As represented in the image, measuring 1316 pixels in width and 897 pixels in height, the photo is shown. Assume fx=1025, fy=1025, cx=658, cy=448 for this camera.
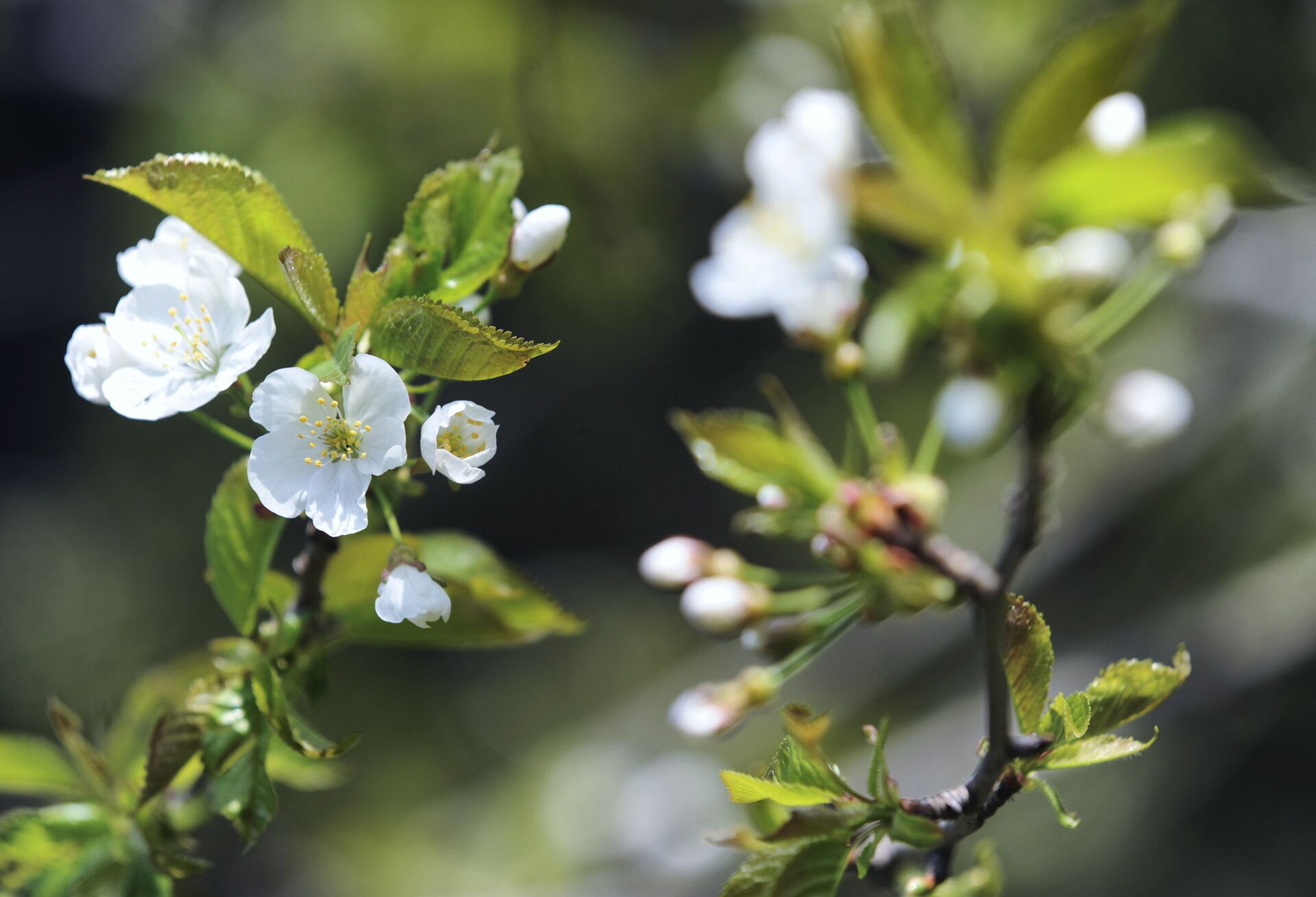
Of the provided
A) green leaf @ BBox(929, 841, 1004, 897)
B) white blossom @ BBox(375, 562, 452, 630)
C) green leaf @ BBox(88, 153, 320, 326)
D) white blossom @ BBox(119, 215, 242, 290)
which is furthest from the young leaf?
white blossom @ BBox(119, 215, 242, 290)

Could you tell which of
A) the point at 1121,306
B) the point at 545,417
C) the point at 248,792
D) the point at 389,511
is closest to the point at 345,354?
the point at 389,511

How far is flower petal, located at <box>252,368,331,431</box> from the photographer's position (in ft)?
2.47

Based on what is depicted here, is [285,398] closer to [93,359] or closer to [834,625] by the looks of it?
[93,359]

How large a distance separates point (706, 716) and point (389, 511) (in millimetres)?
411

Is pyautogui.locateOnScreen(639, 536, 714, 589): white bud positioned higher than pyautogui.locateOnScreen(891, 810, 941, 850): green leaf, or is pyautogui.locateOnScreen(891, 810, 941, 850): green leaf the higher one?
pyautogui.locateOnScreen(639, 536, 714, 589): white bud

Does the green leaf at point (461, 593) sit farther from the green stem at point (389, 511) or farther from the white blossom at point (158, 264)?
the white blossom at point (158, 264)

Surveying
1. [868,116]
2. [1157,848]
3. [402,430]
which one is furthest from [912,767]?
[402,430]

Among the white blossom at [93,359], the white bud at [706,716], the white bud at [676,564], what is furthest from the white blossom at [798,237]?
the white blossom at [93,359]

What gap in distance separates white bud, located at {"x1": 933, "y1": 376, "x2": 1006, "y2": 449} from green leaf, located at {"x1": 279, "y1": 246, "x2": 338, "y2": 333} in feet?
2.02

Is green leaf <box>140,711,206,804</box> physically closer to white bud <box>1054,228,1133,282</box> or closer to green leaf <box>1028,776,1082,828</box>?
green leaf <box>1028,776,1082,828</box>

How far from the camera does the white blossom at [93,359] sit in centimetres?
87

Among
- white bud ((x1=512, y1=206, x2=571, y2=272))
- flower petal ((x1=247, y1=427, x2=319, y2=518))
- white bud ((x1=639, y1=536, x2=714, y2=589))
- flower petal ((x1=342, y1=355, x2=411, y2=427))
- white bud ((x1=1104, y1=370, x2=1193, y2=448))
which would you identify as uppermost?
white bud ((x1=512, y1=206, x2=571, y2=272))

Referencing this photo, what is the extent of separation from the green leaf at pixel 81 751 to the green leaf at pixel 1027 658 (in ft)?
2.87

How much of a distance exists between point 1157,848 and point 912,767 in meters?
1.20
